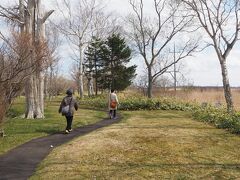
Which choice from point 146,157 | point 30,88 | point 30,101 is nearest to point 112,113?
point 30,101

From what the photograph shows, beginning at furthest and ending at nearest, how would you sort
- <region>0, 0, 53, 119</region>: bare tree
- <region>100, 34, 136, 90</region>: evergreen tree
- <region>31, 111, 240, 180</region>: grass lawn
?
→ <region>100, 34, 136, 90</region>: evergreen tree
<region>0, 0, 53, 119</region>: bare tree
<region>31, 111, 240, 180</region>: grass lawn

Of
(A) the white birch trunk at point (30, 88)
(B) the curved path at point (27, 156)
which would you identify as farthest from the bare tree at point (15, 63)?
(B) the curved path at point (27, 156)

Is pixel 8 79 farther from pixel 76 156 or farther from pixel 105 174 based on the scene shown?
pixel 105 174

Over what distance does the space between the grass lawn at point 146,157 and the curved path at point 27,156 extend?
0.30 meters

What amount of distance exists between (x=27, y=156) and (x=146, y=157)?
344 cm

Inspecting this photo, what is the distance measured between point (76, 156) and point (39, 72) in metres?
11.6

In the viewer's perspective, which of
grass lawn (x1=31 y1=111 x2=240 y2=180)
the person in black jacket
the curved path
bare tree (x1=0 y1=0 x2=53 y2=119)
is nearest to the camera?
grass lawn (x1=31 y1=111 x2=240 y2=180)

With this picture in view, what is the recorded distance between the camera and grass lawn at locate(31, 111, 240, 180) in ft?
29.9

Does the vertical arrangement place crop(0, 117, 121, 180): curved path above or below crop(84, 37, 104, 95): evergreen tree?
below

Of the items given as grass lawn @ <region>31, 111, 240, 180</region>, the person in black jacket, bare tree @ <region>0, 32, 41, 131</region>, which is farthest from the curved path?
bare tree @ <region>0, 32, 41, 131</region>

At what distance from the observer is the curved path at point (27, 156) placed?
30.2ft

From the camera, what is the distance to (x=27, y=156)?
11.1 m

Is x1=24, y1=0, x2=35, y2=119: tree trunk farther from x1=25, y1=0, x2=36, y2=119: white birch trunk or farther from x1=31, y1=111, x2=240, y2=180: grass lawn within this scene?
x1=31, y1=111, x2=240, y2=180: grass lawn

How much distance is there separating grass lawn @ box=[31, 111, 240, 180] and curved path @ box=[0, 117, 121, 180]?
0.30m
